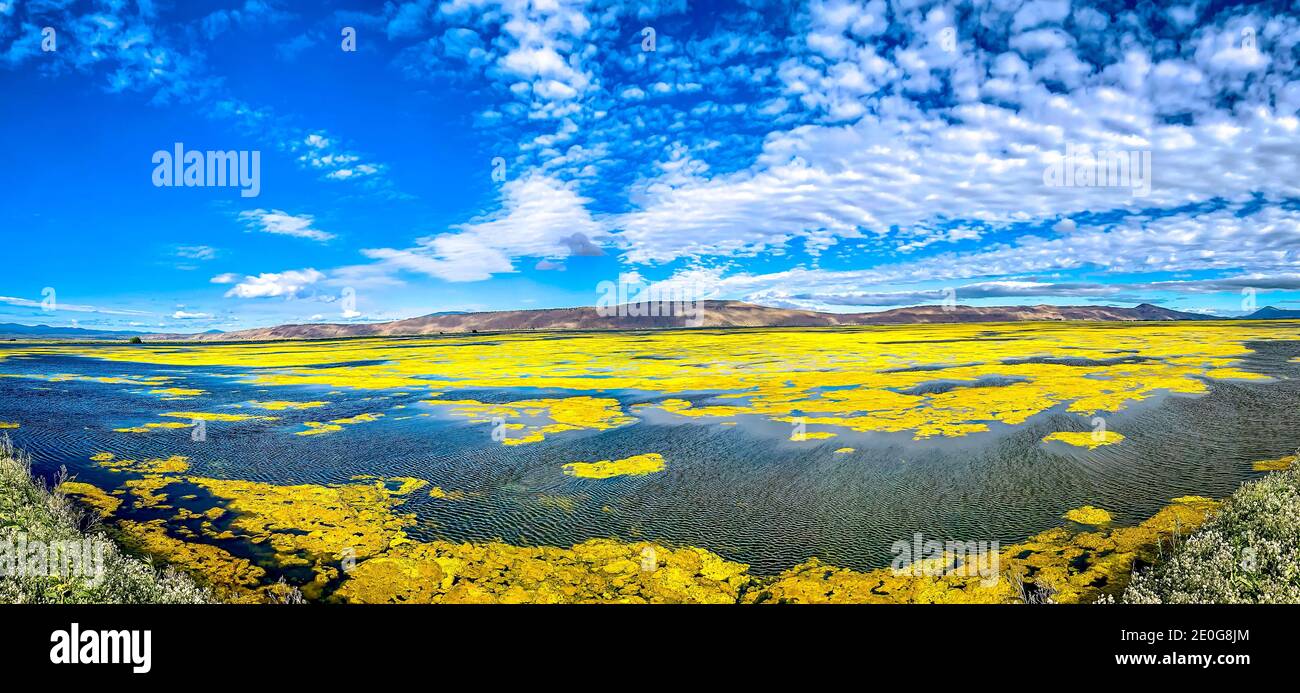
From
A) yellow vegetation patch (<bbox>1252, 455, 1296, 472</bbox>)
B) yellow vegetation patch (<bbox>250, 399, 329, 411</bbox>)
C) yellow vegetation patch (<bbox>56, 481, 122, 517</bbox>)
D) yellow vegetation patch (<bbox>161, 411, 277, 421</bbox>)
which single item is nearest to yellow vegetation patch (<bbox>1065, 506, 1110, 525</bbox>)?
yellow vegetation patch (<bbox>1252, 455, 1296, 472</bbox>)

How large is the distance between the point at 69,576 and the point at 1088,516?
62.5 feet

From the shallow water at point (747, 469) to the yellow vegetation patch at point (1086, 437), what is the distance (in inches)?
23.6

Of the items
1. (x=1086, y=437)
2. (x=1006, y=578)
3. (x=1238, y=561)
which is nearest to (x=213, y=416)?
(x=1006, y=578)

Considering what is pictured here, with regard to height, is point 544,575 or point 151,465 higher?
point 151,465

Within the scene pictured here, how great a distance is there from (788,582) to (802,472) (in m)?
7.60

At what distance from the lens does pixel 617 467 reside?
19.0 meters

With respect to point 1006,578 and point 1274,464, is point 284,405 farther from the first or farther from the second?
point 1274,464

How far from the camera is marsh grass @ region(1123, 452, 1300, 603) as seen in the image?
827 centimetres

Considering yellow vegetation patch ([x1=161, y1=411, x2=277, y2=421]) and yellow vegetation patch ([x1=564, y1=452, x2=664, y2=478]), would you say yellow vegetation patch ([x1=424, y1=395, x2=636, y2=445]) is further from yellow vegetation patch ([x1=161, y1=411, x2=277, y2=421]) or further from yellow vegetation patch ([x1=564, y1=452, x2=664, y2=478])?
yellow vegetation patch ([x1=161, y1=411, x2=277, y2=421])

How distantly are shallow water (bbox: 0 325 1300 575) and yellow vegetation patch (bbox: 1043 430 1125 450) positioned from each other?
599mm
